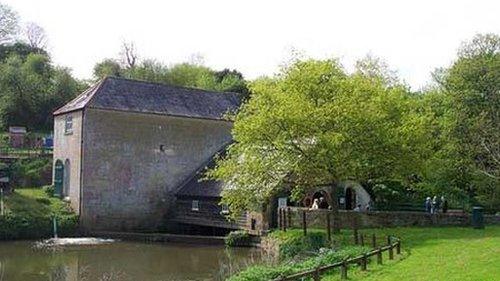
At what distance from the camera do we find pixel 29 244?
3300 cm

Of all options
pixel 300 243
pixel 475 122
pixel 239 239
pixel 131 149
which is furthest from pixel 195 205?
pixel 475 122

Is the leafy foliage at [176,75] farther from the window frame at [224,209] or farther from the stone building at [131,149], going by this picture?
the window frame at [224,209]

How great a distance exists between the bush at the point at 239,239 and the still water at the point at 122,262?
516 mm

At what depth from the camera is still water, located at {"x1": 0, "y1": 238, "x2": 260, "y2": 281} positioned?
2380 centimetres

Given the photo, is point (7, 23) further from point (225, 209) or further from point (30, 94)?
point (225, 209)

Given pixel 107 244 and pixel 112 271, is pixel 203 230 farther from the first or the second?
pixel 112 271

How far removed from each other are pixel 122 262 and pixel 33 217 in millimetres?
10934

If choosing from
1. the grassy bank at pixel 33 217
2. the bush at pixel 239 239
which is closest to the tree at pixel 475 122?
the bush at pixel 239 239

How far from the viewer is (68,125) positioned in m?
41.0

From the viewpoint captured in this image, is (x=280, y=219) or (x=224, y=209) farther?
(x=224, y=209)

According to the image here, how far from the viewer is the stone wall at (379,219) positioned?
30266 millimetres

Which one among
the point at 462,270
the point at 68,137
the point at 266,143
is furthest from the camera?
the point at 68,137

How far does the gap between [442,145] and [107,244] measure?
67.6 feet

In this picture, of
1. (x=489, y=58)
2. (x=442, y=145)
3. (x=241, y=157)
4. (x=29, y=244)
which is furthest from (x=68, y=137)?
(x=489, y=58)
